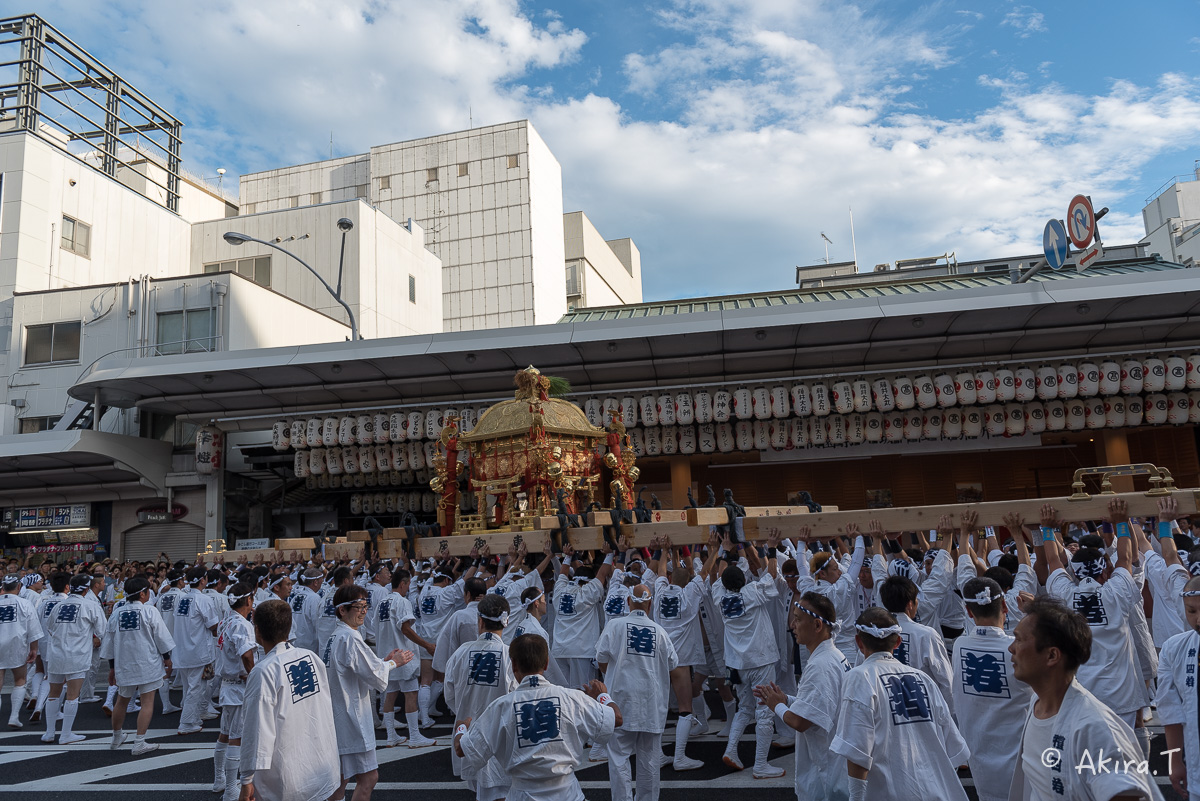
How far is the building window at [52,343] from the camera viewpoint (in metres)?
25.3

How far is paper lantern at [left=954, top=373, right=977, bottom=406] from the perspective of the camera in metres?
17.9

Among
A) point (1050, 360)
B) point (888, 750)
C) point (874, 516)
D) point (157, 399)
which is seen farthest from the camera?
point (157, 399)

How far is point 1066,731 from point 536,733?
249cm

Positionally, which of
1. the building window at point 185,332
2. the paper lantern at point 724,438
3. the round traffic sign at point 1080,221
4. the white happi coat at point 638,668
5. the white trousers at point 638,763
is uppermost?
the round traffic sign at point 1080,221

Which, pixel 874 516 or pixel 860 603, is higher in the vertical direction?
pixel 874 516

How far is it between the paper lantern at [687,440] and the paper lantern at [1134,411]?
9569 millimetres

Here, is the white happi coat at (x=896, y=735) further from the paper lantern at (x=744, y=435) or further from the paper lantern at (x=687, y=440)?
the paper lantern at (x=687, y=440)

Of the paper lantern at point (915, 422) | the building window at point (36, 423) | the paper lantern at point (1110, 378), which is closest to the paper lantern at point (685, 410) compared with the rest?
the paper lantern at point (915, 422)

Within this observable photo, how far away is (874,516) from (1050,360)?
14149 mm

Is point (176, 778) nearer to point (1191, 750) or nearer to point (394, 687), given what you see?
point (394, 687)

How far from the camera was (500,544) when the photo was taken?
24.6 feet

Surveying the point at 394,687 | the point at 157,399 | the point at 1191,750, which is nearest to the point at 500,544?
the point at 394,687

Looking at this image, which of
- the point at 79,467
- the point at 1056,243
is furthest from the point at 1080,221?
the point at 79,467

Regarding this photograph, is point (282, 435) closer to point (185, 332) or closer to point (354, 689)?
point (185, 332)
